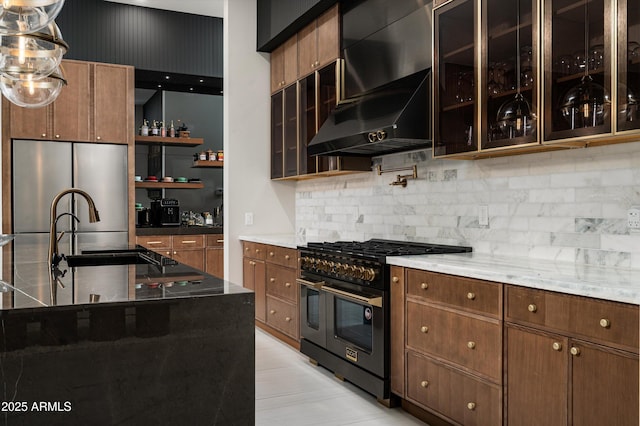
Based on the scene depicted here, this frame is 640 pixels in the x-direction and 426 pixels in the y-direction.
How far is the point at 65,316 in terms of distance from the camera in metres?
1.45

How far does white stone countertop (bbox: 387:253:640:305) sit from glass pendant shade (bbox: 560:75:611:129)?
65 cm

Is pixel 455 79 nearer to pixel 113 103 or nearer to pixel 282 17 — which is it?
pixel 282 17

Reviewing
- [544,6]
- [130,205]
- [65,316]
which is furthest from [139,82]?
[65,316]

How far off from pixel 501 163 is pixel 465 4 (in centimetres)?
94

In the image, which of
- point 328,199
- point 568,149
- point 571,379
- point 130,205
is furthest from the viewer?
point 130,205

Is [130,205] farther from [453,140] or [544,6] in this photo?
[544,6]

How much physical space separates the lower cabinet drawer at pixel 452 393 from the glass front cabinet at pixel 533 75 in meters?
1.17

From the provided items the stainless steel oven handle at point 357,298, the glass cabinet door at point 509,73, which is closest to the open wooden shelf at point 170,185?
the stainless steel oven handle at point 357,298

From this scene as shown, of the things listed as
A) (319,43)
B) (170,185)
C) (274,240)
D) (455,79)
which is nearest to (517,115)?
(455,79)

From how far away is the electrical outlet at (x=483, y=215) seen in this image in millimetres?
3391

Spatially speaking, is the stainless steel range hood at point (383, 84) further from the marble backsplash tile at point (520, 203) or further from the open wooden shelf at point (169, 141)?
the open wooden shelf at point (169, 141)

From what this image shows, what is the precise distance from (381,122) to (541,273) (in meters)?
1.58

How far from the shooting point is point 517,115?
274 centimetres

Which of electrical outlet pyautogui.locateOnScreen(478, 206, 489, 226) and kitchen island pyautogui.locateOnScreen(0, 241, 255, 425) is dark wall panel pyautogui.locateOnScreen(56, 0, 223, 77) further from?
kitchen island pyautogui.locateOnScreen(0, 241, 255, 425)
